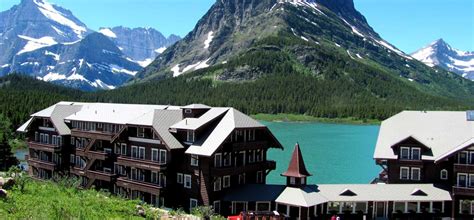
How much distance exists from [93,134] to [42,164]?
11.7m

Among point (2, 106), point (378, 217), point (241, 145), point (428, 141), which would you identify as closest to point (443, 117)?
point (428, 141)

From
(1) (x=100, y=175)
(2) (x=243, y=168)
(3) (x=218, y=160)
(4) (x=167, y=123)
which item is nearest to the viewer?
(3) (x=218, y=160)

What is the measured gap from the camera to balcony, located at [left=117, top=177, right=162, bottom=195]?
1831 inches

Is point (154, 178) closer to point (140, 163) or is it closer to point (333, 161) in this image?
point (140, 163)

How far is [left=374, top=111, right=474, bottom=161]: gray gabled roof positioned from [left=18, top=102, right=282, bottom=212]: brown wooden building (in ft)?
33.7

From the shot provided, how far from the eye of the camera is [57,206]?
25.6 metres

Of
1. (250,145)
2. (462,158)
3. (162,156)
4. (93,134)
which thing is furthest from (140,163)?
(462,158)

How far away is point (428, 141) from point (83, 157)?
116 ft

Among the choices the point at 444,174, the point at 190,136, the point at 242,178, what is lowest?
the point at 242,178

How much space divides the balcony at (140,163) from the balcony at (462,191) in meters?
23.7

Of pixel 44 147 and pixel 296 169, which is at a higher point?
pixel 296 169

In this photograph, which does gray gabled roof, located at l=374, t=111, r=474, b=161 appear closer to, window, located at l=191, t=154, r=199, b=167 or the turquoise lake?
window, located at l=191, t=154, r=199, b=167

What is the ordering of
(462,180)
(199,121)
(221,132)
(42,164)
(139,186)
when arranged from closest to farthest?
(462,180) → (221,132) → (199,121) → (139,186) → (42,164)

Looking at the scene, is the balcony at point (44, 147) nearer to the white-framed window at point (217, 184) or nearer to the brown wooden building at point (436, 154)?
the white-framed window at point (217, 184)
